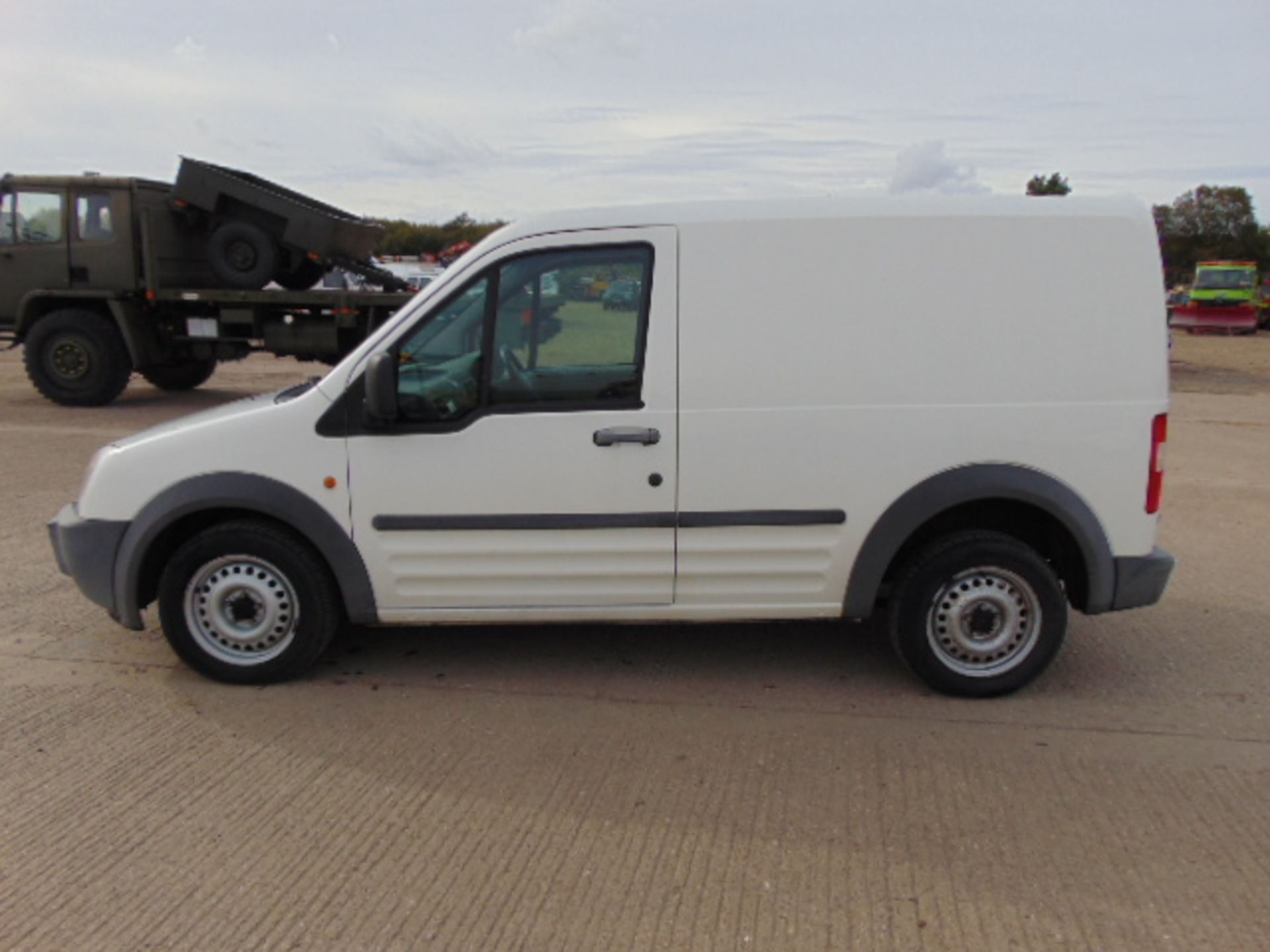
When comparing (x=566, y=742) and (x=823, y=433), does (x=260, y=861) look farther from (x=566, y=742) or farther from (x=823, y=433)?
(x=823, y=433)

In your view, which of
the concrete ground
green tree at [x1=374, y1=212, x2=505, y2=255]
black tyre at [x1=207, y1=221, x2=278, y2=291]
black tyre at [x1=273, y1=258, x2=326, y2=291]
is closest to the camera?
the concrete ground

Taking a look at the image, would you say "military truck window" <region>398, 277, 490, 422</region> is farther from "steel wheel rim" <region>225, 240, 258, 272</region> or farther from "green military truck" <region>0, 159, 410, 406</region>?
"steel wheel rim" <region>225, 240, 258, 272</region>

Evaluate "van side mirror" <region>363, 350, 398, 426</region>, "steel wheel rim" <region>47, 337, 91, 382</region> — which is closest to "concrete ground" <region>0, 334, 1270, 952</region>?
"van side mirror" <region>363, 350, 398, 426</region>

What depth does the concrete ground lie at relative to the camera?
2.96 meters

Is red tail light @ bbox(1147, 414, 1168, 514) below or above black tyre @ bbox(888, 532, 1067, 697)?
above

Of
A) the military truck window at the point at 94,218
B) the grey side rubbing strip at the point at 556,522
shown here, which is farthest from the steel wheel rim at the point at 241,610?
the military truck window at the point at 94,218

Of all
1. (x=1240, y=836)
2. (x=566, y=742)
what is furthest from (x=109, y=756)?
(x=1240, y=836)

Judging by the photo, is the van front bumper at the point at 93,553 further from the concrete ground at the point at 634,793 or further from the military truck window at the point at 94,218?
the military truck window at the point at 94,218

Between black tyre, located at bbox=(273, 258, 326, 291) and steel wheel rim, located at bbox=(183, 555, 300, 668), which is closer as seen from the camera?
steel wheel rim, located at bbox=(183, 555, 300, 668)

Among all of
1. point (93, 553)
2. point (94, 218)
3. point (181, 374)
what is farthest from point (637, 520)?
point (181, 374)

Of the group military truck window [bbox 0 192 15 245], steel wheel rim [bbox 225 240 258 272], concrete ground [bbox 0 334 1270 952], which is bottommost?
concrete ground [bbox 0 334 1270 952]

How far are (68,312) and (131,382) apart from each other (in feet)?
12.0

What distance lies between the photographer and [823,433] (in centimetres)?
421

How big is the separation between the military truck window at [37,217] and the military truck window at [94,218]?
0.73 ft
